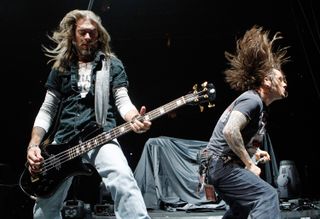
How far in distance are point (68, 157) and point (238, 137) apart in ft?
3.75

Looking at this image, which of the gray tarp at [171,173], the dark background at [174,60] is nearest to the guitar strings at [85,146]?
the gray tarp at [171,173]

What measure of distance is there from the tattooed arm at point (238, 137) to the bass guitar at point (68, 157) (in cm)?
39

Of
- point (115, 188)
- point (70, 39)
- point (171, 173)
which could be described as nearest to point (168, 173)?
point (171, 173)

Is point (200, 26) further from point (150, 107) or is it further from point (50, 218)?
point (50, 218)

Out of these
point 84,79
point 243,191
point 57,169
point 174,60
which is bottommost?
point 243,191

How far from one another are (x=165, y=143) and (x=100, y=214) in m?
1.61

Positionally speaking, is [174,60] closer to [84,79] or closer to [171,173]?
[171,173]

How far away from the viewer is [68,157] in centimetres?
271

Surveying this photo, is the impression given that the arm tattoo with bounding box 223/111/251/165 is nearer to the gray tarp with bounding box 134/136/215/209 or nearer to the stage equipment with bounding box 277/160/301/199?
the gray tarp with bounding box 134/136/215/209

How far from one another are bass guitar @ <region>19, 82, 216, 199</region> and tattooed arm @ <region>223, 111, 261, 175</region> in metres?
0.39

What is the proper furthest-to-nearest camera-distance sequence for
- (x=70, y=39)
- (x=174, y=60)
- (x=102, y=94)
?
(x=174, y=60)
(x=70, y=39)
(x=102, y=94)

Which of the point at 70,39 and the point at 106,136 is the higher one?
the point at 70,39

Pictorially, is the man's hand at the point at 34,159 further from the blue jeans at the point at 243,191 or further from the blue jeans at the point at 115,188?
the blue jeans at the point at 243,191

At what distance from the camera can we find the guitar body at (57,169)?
8.91 feet
